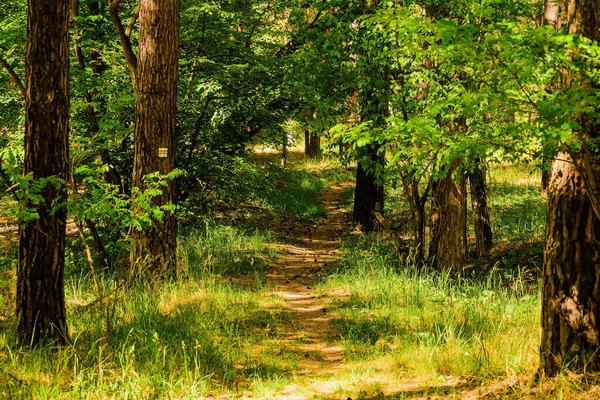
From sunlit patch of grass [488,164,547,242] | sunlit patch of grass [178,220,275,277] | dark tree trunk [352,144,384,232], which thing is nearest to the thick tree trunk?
sunlit patch of grass [178,220,275,277]

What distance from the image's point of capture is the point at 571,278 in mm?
4461

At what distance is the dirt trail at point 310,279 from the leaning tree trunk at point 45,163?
2489 millimetres

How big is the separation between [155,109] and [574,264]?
6184 millimetres

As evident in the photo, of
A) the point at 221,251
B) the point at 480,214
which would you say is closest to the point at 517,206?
the point at 480,214

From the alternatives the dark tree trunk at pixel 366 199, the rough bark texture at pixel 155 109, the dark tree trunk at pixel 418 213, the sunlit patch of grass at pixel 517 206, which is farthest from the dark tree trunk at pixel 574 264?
the dark tree trunk at pixel 366 199

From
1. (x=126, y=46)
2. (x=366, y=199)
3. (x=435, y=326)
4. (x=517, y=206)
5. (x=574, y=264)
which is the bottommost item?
(x=435, y=326)

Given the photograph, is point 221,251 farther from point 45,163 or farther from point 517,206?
point 517,206

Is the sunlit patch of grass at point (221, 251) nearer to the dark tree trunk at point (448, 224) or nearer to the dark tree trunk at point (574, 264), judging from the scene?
the dark tree trunk at point (448, 224)

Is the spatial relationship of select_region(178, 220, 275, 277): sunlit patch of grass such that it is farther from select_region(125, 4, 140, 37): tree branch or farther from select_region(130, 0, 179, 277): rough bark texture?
select_region(125, 4, 140, 37): tree branch

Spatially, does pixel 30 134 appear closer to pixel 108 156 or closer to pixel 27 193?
pixel 27 193

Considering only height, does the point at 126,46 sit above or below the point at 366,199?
above

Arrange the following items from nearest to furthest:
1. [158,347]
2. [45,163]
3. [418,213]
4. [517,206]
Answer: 1. [45,163]
2. [158,347]
3. [418,213]
4. [517,206]

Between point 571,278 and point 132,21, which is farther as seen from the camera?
point 132,21

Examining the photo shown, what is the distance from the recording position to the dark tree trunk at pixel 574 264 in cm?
440
